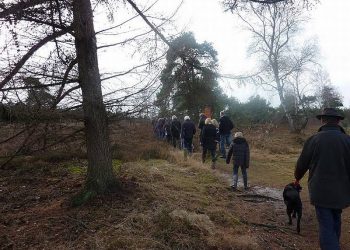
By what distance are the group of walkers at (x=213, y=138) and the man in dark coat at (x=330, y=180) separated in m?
5.30

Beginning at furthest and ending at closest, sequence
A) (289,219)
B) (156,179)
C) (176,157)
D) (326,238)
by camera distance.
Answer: (176,157) → (156,179) → (289,219) → (326,238)

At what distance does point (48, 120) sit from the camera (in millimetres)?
6199

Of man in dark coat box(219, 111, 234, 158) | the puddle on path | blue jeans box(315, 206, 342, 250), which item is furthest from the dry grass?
man in dark coat box(219, 111, 234, 158)

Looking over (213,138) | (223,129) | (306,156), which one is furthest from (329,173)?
(223,129)

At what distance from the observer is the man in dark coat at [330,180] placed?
532 cm

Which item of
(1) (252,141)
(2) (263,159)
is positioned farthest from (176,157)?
(1) (252,141)

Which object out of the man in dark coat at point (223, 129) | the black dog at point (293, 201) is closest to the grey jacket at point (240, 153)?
the black dog at point (293, 201)

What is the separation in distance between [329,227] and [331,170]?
749mm

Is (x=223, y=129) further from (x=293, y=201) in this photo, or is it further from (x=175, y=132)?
(x=293, y=201)

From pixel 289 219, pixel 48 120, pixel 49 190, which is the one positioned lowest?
pixel 289 219

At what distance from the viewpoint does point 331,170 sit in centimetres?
537

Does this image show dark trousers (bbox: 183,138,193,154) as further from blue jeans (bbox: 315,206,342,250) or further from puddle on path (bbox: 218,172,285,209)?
blue jeans (bbox: 315,206,342,250)

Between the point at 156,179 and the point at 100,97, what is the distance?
2.99m

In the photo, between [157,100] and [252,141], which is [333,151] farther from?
[252,141]
